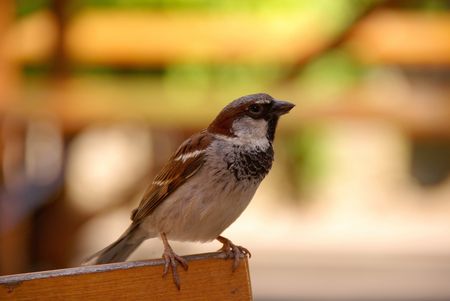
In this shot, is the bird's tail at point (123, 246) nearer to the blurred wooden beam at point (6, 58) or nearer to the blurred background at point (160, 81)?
the blurred background at point (160, 81)

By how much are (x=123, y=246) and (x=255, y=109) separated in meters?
0.55

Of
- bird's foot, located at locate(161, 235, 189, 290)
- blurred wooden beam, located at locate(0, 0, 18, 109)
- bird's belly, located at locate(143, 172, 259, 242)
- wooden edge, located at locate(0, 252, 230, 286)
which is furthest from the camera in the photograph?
blurred wooden beam, located at locate(0, 0, 18, 109)

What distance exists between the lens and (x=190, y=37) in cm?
458

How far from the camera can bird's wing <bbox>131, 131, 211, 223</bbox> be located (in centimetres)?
284

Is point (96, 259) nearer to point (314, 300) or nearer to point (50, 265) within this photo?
point (50, 265)

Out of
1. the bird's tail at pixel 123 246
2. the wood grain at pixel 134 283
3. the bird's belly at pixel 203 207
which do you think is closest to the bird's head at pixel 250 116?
the bird's belly at pixel 203 207

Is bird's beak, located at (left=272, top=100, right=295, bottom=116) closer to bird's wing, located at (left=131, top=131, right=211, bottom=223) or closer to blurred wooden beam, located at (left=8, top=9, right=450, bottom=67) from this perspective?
bird's wing, located at (left=131, top=131, right=211, bottom=223)

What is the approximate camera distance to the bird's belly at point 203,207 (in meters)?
2.75

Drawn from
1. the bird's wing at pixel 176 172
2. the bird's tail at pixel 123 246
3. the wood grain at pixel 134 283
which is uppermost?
the bird's wing at pixel 176 172

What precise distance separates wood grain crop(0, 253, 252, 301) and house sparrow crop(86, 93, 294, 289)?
1.98 feet

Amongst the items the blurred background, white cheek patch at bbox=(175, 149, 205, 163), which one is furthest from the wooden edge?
the blurred background

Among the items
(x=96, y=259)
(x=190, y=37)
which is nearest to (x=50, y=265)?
(x=190, y=37)

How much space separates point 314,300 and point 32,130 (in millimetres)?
2705

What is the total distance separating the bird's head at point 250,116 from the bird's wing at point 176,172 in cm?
7
